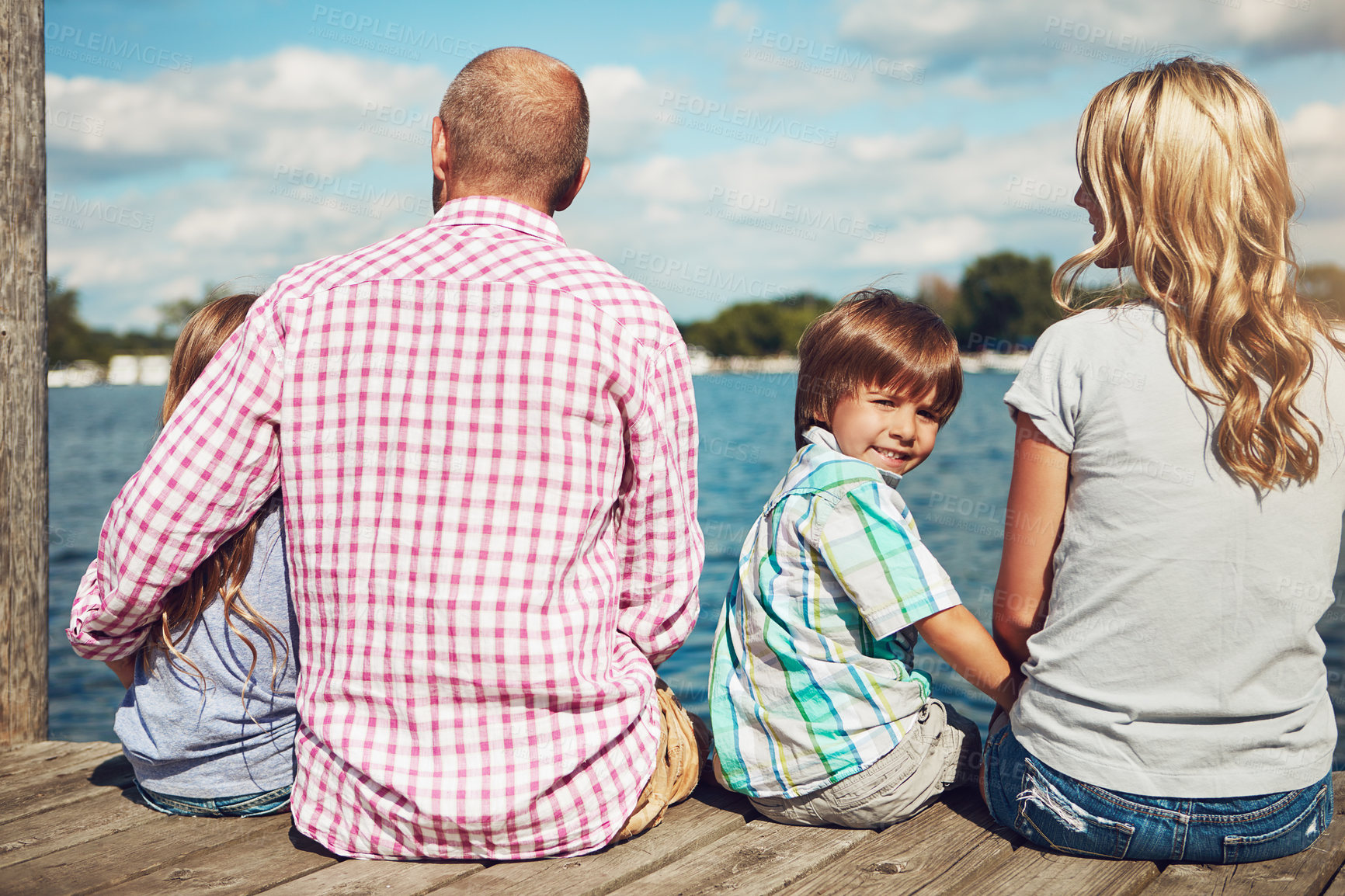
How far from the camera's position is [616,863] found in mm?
2316

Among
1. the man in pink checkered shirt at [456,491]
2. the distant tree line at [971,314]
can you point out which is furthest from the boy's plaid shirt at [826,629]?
the distant tree line at [971,314]

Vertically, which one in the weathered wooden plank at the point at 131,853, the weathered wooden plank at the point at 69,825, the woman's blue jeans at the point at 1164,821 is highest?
the woman's blue jeans at the point at 1164,821

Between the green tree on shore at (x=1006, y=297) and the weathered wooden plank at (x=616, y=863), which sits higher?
→ the green tree on shore at (x=1006, y=297)

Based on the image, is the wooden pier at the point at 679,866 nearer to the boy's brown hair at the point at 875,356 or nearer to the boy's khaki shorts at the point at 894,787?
the boy's khaki shorts at the point at 894,787

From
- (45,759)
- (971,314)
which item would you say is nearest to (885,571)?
(45,759)

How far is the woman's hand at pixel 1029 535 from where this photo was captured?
85.9 inches

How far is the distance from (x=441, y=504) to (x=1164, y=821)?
1.64 metres

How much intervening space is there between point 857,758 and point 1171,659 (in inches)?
28.9

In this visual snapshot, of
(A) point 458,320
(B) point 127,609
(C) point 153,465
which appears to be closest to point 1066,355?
(A) point 458,320

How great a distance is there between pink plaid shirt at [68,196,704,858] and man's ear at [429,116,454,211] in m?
0.12

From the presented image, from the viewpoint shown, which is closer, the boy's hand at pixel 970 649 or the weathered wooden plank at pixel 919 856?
the weathered wooden plank at pixel 919 856

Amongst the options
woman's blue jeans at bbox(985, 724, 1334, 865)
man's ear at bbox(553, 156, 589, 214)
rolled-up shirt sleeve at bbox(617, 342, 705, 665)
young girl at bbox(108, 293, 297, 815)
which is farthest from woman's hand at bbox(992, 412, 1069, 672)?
young girl at bbox(108, 293, 297, 815)

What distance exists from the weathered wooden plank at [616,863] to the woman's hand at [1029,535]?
84cm

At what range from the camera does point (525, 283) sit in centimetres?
208
